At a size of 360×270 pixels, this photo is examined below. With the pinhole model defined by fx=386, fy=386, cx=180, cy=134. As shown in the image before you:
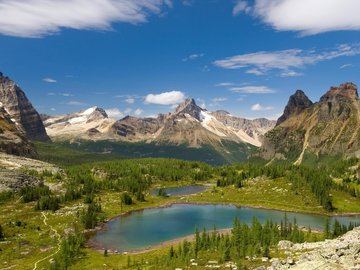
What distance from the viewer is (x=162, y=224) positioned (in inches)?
6914

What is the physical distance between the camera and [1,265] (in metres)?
114

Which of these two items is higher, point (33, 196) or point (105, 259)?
point (33, 196)

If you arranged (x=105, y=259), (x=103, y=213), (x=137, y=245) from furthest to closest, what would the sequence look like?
(x=103, y=213) < (x=137, y=245) < (x=105, y=259)

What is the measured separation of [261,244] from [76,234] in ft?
234

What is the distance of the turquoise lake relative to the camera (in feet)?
478

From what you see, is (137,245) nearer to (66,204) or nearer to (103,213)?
(103,213)

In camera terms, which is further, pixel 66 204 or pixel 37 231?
pixel 66 204

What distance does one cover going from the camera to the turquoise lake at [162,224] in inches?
5733

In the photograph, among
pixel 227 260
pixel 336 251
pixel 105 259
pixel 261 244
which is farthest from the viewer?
pixel 105 259

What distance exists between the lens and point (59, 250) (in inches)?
4943

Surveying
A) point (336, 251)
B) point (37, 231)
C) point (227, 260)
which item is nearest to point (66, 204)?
point (37, 231)

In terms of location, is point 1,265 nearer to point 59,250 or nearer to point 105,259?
point 59,250

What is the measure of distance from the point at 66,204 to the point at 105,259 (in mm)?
82922

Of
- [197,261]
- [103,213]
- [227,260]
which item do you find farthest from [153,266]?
[103,213]
